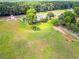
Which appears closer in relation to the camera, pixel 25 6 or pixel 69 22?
pixel 69 22

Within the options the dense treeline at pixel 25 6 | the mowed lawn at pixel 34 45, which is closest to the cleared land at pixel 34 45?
the mowed lawn at pixel 34 45

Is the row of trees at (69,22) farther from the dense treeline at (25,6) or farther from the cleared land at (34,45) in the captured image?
the dense treeline at (25,6)

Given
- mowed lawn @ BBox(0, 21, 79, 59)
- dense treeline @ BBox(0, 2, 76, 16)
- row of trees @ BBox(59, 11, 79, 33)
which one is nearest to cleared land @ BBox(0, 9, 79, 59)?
mowed lawn @ BBox(0, 21, 79, 59)

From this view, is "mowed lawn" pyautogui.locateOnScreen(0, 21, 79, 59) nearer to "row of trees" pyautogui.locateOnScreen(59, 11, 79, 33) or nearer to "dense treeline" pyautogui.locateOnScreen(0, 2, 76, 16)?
"row of trees" pyautogui.locateOnScreen(59, 11, 79, 33)

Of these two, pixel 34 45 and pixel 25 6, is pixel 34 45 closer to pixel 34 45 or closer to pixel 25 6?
pixel 34 45

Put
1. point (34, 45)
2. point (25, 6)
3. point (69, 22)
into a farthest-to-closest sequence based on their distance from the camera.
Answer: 1. point (25, 6)
2. point (69, 22)
3. point (34, 45)

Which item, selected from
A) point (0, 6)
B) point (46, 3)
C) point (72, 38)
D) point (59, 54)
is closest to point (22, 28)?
point (72, 38)

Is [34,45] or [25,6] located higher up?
[34,45]

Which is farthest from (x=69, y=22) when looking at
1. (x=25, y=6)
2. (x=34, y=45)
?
(x=25, y=6)
